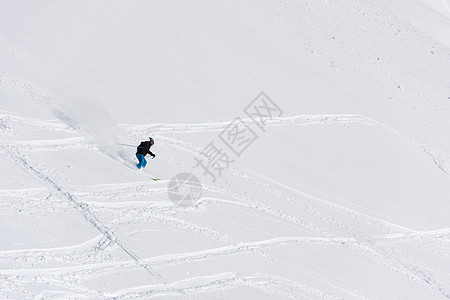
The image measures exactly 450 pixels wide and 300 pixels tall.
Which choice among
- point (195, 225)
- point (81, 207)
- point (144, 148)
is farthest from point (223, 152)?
point (81, 207)

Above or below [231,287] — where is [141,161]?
above

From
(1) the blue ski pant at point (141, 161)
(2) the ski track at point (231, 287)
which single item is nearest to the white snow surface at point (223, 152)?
(2) the ski track at point (231, 287)

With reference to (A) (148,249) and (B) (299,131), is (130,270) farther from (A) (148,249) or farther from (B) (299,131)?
(B) (299,131)

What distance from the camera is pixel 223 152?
54.9 feet

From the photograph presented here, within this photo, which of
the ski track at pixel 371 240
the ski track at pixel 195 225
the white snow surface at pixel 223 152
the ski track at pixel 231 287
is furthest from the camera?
the ski track at pixel 371 240

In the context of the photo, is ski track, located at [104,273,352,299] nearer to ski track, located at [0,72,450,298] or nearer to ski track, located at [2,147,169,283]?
ski track, located at [0,72,450,298]

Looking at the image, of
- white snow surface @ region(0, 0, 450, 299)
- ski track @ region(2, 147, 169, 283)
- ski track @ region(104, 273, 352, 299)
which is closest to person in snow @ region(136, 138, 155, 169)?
white snow surface @ region(0, 0, 450, 299)

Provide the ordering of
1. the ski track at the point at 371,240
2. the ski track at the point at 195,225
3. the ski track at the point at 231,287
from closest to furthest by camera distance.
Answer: the ski track at the point at 231,287 → the ski track at the point at 195,225 → the ski track at the point at 371,240

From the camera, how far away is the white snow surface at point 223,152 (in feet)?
42.2

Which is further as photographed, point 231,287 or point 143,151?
point 143,151

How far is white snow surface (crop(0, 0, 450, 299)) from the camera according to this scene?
42.2ft

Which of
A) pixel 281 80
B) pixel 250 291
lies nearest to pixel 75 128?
pixel 250 291

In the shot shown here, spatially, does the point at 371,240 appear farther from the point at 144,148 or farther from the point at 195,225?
the point at 144,148

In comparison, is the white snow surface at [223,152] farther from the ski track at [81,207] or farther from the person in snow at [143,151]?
the person in snow at [143,151]
